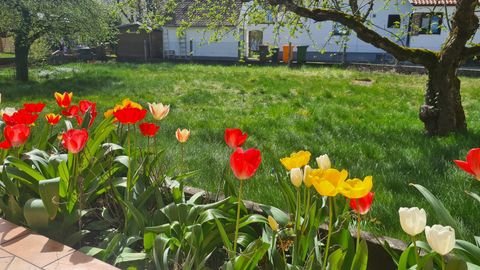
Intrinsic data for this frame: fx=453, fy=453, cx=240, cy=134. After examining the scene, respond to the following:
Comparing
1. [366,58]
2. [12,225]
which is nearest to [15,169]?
[12,225]

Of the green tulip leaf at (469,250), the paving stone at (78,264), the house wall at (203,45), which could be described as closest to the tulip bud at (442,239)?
the green tulip leaf at (469,250)

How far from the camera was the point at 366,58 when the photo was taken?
27719 millimetres

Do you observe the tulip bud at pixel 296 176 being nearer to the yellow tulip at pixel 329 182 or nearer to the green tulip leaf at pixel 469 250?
the yellow tulip at pixel 329 182

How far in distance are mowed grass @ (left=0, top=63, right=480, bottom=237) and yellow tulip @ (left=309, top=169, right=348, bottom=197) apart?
→ 84cm

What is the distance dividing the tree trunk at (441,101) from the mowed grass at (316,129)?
25cm

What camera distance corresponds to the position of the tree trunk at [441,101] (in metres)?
5.58

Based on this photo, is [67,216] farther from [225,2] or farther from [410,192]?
[225,2]

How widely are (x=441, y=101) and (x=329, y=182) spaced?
4799 millimetres

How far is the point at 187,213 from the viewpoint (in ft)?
7.25

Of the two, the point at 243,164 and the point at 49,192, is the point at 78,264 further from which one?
the point at 243,164

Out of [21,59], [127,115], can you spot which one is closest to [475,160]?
[127,115]

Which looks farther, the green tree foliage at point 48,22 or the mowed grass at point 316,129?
the green tree foliage at point 48,22

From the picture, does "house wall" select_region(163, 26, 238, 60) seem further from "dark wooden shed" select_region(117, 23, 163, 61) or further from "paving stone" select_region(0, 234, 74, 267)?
"paving stone" select_region(0, 234, 74, 267)

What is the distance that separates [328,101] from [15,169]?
7424 millimetres
